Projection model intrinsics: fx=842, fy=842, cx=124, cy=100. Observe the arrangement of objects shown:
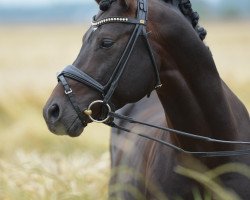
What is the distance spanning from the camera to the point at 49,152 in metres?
9.25

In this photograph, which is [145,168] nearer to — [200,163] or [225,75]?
[200,163]

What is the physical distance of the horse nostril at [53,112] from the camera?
5.06 m

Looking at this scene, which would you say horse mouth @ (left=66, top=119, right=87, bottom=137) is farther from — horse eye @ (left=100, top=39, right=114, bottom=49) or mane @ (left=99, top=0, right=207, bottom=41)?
mane @ (left=99, top=0, right=207, bottom=41)

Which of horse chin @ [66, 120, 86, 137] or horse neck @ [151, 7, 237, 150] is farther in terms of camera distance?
horse neck @ [151, 7, 237, 150]

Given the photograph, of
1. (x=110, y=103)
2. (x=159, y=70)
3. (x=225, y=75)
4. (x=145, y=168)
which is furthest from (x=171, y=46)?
(x=225, y=75)

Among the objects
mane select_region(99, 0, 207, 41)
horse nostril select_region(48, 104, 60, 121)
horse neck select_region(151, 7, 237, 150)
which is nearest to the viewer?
horse nostril select_region(48, 104, 60, 121)

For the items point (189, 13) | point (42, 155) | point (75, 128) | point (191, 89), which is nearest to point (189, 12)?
point (189, 13)

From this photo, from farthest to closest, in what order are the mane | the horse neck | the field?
the field < the mane < the horse neck

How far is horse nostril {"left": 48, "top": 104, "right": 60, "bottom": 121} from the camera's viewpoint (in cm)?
506

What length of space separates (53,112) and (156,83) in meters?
0.67

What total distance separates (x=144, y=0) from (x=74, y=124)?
0.89 metres

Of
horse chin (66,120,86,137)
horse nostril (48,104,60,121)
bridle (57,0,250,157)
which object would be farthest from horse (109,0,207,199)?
horse nostril (48,104,60,121)

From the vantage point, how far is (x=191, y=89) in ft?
17.6

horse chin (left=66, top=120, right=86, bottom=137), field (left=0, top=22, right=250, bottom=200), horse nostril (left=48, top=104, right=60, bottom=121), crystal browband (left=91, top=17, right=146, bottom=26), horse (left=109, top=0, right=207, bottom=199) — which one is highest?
crystal browband (left=91, top=17, right=146, bottom=26)
